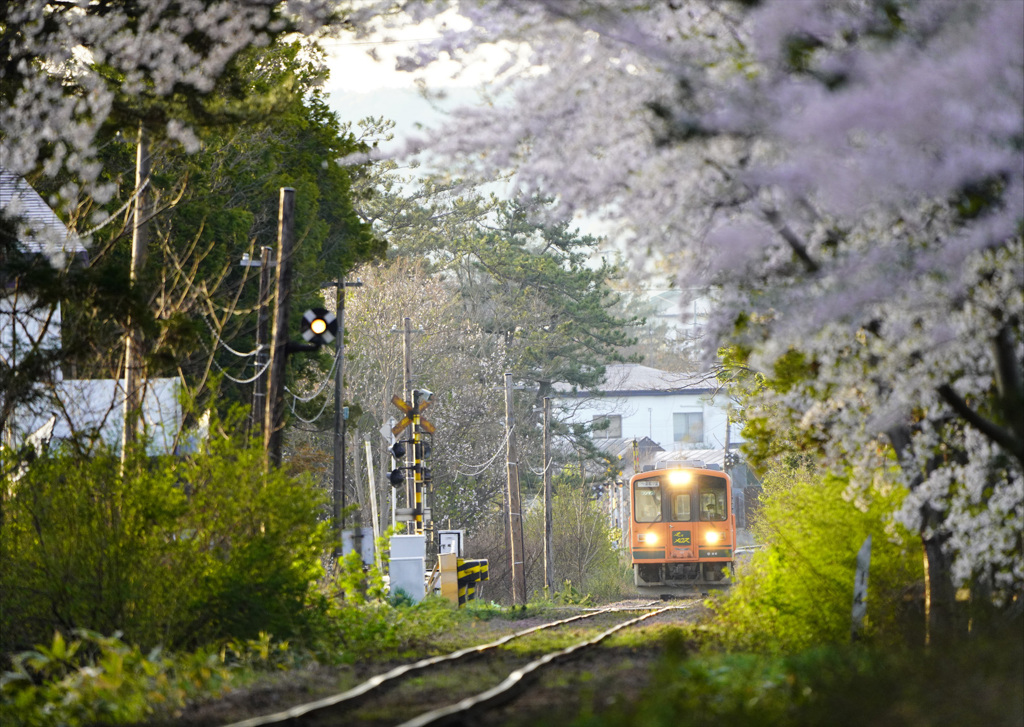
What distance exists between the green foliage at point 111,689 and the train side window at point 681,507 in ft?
67.1

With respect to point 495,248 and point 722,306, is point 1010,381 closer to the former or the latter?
point 722,306

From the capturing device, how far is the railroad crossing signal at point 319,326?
54.3 ft

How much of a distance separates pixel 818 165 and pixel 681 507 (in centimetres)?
2389

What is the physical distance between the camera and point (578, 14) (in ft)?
25.0

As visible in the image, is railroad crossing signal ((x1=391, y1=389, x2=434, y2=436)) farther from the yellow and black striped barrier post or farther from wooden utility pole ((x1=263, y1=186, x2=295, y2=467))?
wooden utility pole ((x1=263, y1=186, x2=295, y2=467))

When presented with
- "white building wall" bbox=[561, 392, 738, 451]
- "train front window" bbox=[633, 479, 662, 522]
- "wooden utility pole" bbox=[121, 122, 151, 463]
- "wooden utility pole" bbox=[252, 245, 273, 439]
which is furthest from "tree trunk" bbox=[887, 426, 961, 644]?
"white building wall" bbox=[561, 392, 738, 451]

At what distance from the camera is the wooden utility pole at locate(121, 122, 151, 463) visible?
1258 cm

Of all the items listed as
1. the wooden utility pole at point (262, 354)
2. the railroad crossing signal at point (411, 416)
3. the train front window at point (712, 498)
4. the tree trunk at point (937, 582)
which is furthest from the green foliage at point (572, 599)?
the tree trunk at point (937, 582)

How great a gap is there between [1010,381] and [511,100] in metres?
3.50

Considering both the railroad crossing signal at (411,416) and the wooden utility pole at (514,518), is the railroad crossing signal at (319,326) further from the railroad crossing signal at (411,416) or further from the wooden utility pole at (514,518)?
the wooden utility pole at (514,518)

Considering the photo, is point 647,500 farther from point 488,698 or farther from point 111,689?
point 488,698

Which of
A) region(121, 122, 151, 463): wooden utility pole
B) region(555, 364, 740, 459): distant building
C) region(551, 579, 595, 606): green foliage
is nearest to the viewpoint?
region(121, 122, 151, 463): wooden utility pole

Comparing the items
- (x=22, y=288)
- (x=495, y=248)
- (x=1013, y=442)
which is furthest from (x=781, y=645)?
(x=495, y=248)

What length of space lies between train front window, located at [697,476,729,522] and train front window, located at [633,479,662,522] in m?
0.94
